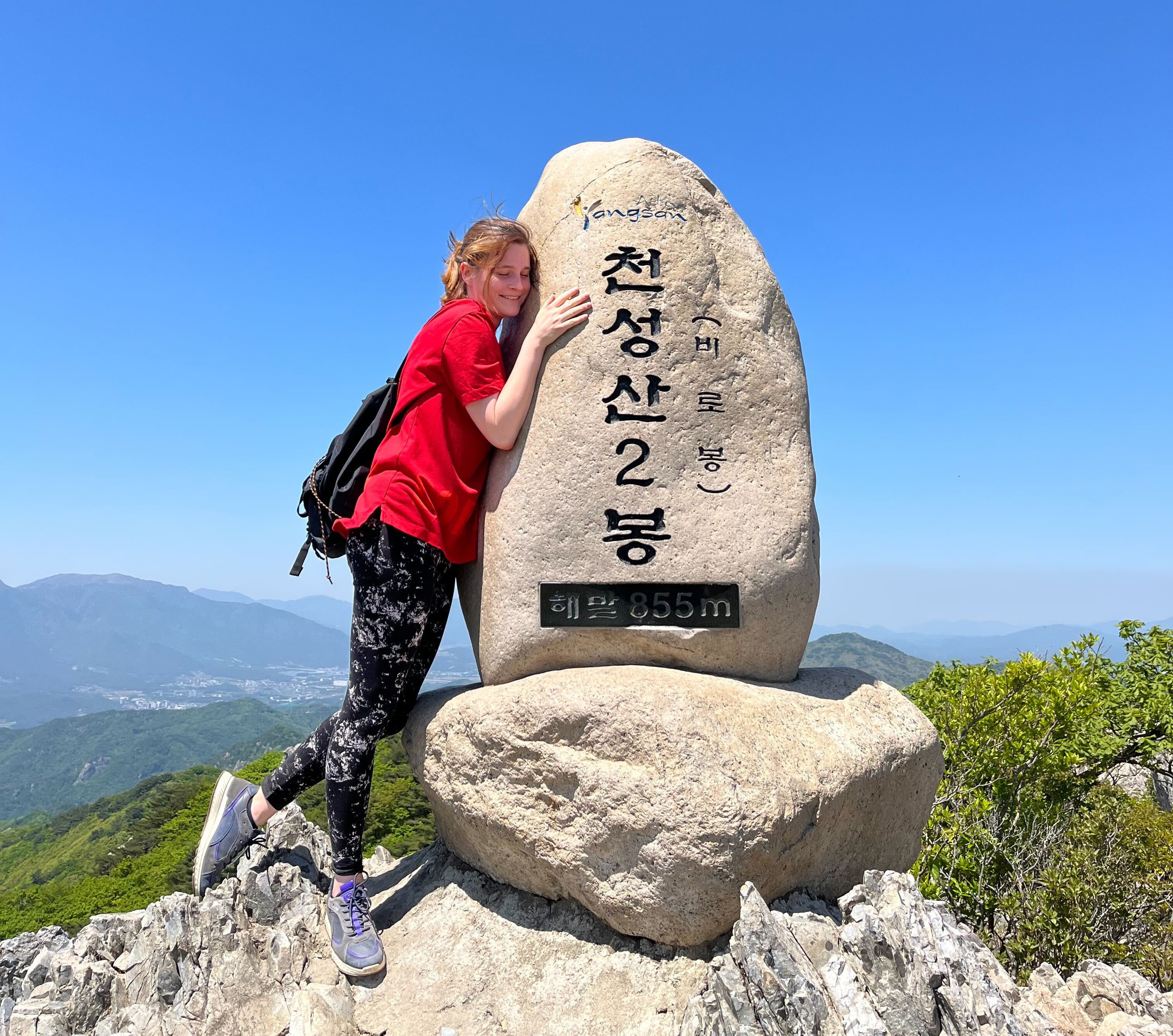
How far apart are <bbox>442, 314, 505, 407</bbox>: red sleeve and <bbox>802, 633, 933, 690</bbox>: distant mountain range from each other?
4496 inches

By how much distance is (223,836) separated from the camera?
5219mm

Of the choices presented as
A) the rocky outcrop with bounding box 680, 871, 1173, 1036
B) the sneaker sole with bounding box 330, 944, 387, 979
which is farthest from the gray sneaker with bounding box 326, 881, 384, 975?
the rocky outcrop with bounding box 680, 871, 1173, 1036

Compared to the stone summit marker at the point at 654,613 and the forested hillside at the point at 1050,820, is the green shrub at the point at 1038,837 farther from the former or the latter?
the stone summit marker at the point at 654,613

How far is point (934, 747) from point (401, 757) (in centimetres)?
2330

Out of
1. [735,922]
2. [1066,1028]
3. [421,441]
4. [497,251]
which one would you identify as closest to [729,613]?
[735,922]

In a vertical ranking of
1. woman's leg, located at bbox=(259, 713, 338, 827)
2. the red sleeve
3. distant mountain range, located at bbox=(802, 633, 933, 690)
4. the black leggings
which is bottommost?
distant mountain range, located at bbox=(802, 633, 933, 690)

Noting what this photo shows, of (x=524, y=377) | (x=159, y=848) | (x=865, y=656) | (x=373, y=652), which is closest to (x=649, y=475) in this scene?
(x=524, y=377)

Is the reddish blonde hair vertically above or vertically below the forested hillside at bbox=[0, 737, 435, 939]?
above

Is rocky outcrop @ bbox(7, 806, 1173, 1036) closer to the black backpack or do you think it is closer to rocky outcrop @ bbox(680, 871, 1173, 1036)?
rocky outcrop @ bbox(680, 871, 1173, 1036)

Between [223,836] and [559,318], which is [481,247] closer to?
[559,318]

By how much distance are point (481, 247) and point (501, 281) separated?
0.23 meters

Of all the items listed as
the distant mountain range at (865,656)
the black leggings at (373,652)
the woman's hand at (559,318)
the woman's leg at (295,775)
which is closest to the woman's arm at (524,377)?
the woman's hand at (559,318)

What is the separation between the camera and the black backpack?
15.8ft

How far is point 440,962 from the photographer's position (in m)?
4.61
